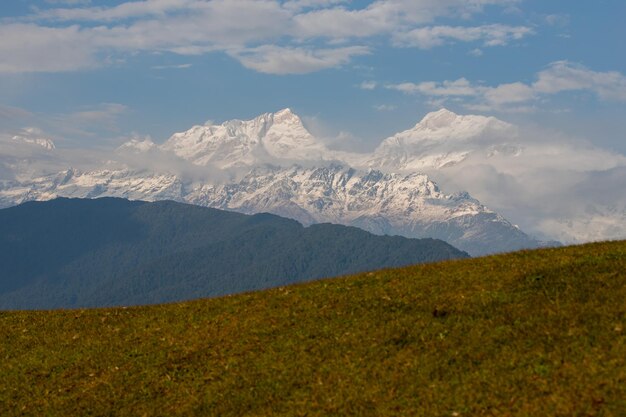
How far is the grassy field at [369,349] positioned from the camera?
91.7ft

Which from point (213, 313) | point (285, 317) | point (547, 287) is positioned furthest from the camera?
point (213, 313)

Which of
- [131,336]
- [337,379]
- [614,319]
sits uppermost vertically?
[614,319]

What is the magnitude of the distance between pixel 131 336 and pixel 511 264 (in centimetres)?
2176

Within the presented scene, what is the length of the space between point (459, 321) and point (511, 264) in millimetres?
8713

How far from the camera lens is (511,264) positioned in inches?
1631

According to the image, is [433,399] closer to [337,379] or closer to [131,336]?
[337,379]

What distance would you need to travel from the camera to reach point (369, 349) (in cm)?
3322

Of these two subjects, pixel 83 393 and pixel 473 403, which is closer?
pixel 473 403

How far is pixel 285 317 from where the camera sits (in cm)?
3900

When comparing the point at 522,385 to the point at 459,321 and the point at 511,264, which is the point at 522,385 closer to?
the point at 459,321

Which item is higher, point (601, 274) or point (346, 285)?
point (601, 274)

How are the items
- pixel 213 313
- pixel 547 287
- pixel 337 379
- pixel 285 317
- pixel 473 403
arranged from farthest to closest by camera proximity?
pixel 213 313
pixel 285 317
pixel 547 287
pixel 337 379
pixel 473 403

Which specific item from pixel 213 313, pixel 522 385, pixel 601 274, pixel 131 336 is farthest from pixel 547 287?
pixel 131 336

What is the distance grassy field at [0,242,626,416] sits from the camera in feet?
91.7
